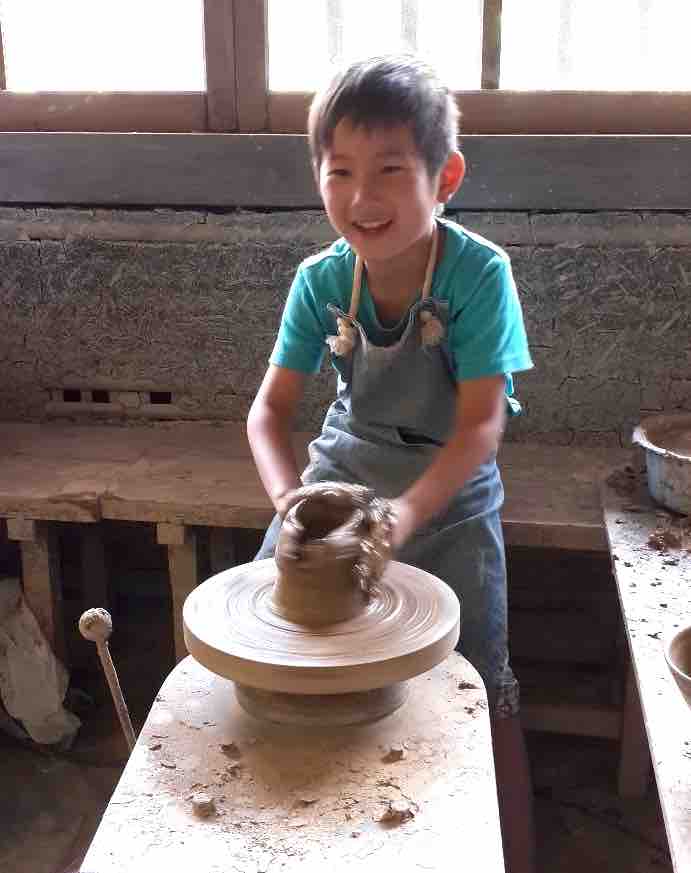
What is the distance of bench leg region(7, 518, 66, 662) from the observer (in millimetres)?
2736

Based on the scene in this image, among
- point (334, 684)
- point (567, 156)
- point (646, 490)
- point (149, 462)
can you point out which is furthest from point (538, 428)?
point (334, 684)

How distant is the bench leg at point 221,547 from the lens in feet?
9.92

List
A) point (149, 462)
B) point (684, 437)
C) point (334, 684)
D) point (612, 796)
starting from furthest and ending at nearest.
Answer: point (149, 462)
point (612, 796)
point (684, 437)
point (334, 684)

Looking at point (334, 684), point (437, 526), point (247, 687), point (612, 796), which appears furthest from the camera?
point (612, 796)

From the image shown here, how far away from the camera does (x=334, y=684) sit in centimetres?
144

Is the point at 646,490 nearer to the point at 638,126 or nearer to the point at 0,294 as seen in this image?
the point at 638,126

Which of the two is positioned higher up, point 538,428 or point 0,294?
point 0,294

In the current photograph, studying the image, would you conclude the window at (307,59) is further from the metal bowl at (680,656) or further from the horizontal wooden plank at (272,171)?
the metal bowl at (680,656)

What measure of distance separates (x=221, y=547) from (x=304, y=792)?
1680mm

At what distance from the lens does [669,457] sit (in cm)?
230

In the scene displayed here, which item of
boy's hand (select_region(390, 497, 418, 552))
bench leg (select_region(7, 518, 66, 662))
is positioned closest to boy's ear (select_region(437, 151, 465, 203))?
boy's hand (select_region(390, 497, 418, 552))

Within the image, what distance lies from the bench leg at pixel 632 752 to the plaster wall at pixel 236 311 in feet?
2.76

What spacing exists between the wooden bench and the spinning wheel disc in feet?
2.78

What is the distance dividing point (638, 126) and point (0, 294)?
2117mm
